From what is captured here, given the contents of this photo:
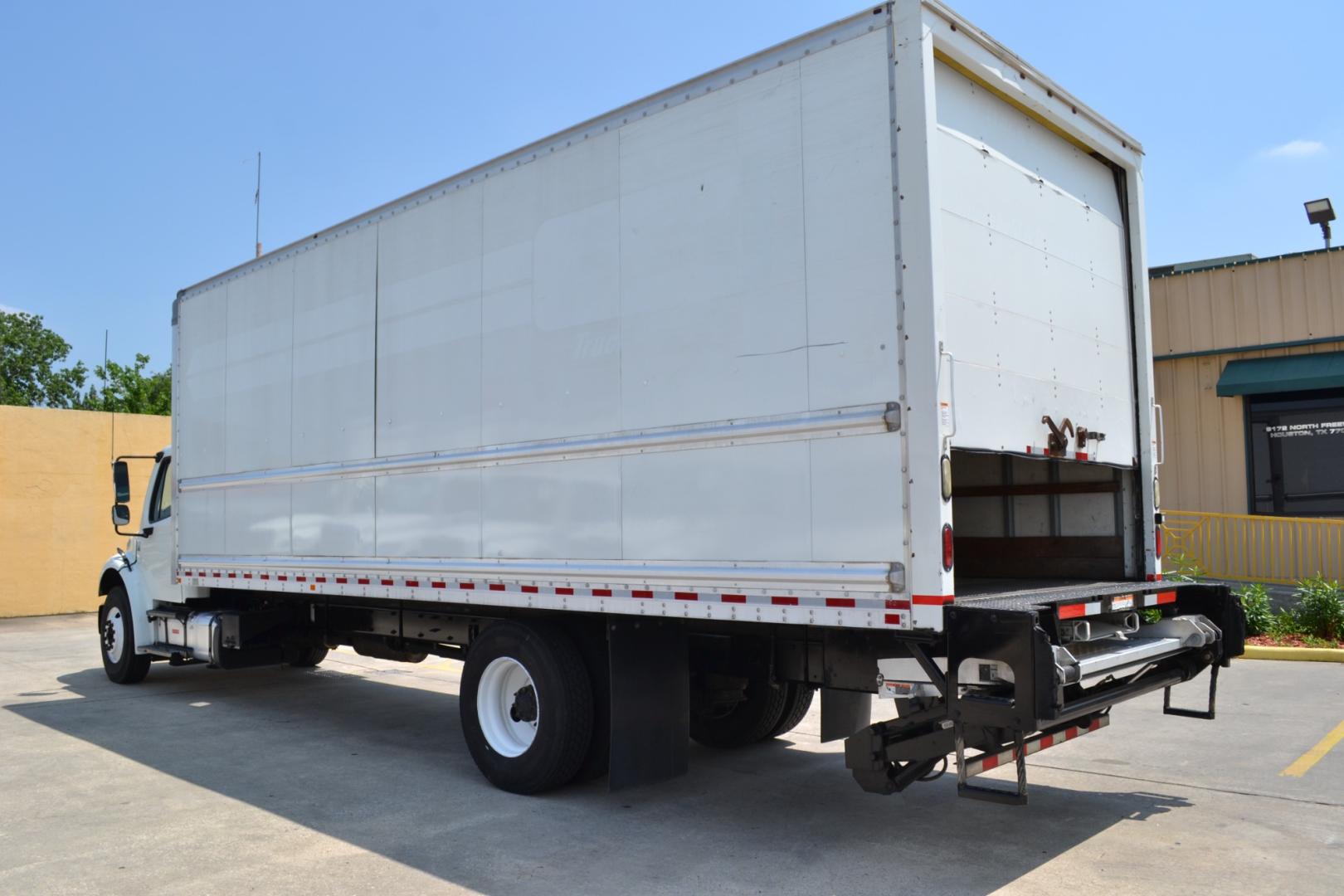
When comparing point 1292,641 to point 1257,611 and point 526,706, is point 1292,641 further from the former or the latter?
point 526,706

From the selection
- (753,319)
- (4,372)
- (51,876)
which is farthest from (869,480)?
(4,372)

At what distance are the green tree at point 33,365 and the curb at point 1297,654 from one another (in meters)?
67.6

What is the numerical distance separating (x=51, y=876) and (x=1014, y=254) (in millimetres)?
5662

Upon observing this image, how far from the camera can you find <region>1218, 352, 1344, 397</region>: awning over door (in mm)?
14602

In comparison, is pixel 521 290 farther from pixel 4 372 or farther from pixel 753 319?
pixel 4 372

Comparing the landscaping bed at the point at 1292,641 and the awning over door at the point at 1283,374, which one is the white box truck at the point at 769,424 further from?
the awning over door at the point at 1283,374

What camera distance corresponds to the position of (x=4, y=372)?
209 ft

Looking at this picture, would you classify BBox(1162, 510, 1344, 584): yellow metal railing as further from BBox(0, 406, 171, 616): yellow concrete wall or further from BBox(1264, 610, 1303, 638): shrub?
BBox(0, 406, 171, 616): yellow concrete wall

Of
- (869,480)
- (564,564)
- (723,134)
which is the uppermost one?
(723,134)

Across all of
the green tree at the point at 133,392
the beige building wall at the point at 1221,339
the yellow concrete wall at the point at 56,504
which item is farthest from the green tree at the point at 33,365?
the beige building wall at the point at 1221,339

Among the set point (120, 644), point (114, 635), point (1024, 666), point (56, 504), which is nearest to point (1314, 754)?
point (1024, 666)

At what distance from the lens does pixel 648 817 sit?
601 cm

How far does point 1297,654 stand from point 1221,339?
600 centimetres

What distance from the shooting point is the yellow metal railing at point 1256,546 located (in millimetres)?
14195
